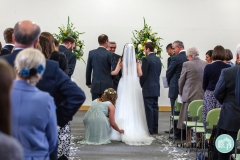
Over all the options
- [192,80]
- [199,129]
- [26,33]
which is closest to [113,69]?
[192,80]

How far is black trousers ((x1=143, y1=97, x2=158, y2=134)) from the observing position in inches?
381

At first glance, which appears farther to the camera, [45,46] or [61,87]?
[45,46]

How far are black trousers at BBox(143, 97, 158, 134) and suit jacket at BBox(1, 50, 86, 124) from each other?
19.4ft

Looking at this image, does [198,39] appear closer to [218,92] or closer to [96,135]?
[96,135]

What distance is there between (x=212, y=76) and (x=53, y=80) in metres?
4.13

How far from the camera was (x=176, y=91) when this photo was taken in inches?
373

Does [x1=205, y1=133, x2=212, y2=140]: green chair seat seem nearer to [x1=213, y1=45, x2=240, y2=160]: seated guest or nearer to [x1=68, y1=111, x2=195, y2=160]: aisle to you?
[x1=213, y1=45, x2=240, y2=160]: seated guest

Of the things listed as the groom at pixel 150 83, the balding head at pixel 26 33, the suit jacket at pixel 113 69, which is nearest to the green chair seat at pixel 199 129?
the groom at pixel 150 83

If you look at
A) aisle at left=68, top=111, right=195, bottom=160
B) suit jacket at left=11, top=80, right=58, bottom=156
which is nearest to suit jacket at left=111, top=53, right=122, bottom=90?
aisle at left=68, top=111, right=195, bottom=160

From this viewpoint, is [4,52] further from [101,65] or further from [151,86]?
[151,86]

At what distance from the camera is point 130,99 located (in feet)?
30.1

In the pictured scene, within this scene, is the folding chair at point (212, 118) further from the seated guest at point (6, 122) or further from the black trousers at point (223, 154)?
the seated guest at point (6, 122)

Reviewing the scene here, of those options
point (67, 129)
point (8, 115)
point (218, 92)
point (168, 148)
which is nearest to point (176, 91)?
point (168, 148)

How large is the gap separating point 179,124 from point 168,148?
58 cm
